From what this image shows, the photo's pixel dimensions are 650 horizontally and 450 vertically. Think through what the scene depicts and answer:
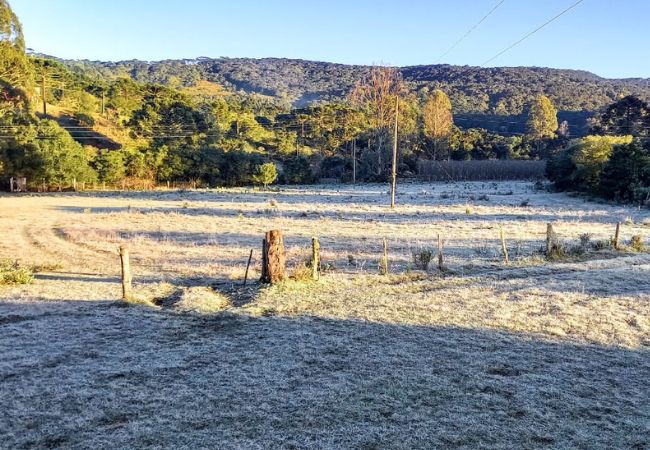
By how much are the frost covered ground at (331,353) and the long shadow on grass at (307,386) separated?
3 cm

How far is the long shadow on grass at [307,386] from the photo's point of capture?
5160 mm

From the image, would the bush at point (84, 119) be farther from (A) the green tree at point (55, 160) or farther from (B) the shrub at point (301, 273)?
(B) the shrub at point (301, 273)

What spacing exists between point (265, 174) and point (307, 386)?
48714 mm

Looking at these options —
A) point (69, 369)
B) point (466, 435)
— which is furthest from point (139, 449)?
point (466, 435)

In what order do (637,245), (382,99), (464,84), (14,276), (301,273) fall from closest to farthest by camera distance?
(14,276)
(301,273)
(637,245)
(382,99)
(464,84)

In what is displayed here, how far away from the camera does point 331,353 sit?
760 cm

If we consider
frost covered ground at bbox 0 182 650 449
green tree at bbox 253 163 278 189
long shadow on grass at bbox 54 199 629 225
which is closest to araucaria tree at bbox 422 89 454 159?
green tree at bbox 253 163 278 189

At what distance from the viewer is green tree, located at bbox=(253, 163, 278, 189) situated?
53.8 m

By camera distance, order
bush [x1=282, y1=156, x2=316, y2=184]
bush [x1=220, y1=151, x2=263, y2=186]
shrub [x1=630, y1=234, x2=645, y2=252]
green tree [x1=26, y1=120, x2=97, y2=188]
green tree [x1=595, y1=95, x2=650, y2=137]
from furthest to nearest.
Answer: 1. green tree [x1=595, y1=95, x2=650, y2=137]
2. bush [x1=282, y1=156, x2=316, y2=184]
3. bush [x1=220, y1=151, x2=263, y2=186]
4. green tree [x1=26, y1=120, x2=97, y2=188]
5. shrub [x1=630, y1=234, x2=645, y2=252]

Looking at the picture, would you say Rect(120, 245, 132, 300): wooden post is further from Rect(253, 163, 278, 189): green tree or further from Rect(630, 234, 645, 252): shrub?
Rect(253, 163, 278, 189): green tree

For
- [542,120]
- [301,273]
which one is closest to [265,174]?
[301,273]

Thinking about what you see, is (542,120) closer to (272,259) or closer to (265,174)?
(265,174)

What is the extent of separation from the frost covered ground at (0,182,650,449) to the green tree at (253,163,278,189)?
3782 centimetres

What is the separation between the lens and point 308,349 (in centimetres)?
775
